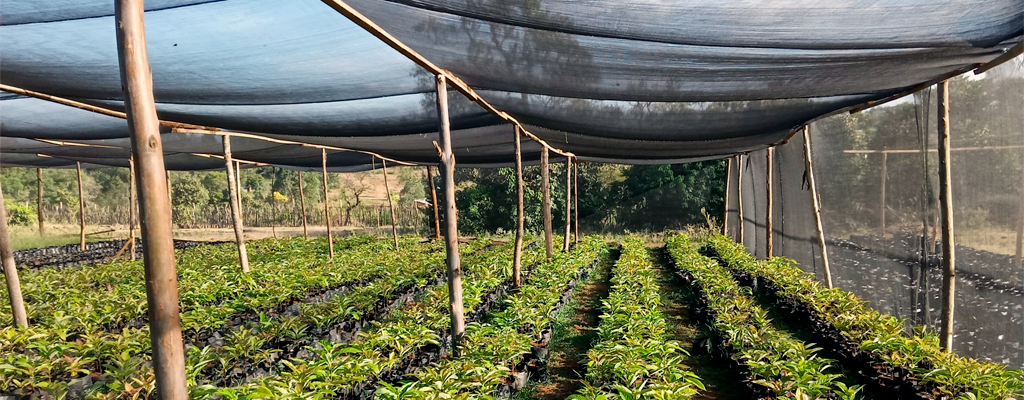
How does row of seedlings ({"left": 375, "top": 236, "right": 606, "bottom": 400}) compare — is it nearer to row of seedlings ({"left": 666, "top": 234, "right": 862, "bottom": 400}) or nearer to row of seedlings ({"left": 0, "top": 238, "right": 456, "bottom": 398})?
row of seedlings ({"left": 0, "top": 238, "right": 456, "bottom": 398})

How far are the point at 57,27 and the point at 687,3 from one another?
3900 millimetres

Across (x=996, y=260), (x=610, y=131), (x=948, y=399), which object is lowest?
(x=948, y=399)

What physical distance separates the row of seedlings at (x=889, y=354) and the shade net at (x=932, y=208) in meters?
0.43

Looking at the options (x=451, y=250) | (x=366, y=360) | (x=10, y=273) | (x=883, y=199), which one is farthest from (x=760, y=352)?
(x=10, y=273)

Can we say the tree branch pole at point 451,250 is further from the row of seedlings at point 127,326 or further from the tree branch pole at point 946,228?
the tree branch pole at point 946,228

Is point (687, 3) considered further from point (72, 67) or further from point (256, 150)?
point (256, 150)

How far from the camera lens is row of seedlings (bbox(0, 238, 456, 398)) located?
3031 mm

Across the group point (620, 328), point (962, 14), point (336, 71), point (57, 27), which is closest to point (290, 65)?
point (336, 71)

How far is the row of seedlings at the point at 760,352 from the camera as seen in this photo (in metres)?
3.02

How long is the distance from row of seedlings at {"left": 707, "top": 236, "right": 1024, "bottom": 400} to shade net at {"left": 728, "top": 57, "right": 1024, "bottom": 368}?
428mm

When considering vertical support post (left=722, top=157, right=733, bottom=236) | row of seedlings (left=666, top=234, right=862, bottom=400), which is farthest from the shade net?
vertical support post (left=722, top=157, right=733, bottom=236)

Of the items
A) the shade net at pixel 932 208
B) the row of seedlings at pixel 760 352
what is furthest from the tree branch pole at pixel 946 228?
the row of seedlings at pixel 760 352

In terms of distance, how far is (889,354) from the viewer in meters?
3.77

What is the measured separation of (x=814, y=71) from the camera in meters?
3.37
